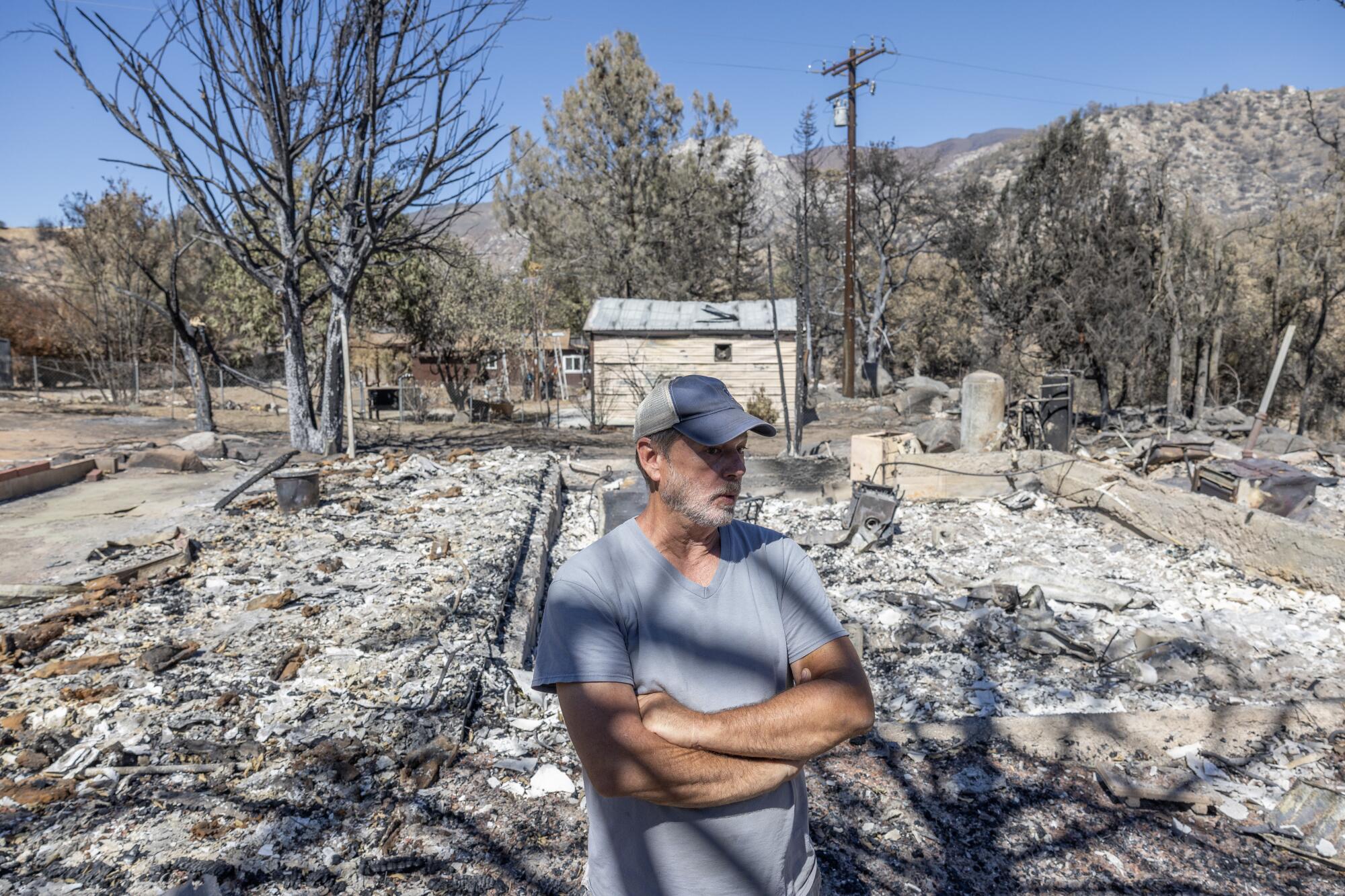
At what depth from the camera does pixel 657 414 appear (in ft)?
5.67

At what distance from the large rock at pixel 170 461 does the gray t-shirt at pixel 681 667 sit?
10.6 metres

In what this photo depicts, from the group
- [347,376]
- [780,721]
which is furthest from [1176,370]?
[780,721]

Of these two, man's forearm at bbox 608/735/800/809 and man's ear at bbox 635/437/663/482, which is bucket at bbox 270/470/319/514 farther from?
man's forearm at bbox 608/735/800/809

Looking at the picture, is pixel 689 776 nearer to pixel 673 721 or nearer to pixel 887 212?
pixel 673 721

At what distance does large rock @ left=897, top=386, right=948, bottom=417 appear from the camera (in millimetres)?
20688

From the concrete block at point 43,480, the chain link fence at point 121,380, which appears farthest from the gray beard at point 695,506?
the chain link fence at point 121,380

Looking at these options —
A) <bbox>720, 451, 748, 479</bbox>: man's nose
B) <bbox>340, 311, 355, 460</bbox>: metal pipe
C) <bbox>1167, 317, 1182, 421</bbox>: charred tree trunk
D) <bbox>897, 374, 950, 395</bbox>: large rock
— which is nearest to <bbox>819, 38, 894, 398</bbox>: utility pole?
<bbox>897, 374, 950, 395</bbox>: large rock

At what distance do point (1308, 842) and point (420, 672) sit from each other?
4151mm

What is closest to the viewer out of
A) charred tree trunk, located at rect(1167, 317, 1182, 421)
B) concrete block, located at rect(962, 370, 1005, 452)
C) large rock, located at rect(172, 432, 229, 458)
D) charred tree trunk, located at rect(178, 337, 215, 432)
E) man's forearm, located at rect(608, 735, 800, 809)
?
man's forearm, located at rect(608, 735, 800, 809)

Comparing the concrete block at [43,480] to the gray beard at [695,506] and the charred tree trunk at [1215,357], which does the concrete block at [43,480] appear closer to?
the gray beard at [695,506]

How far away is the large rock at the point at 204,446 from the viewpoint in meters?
11.5

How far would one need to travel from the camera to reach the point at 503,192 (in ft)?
125

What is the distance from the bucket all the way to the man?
22.8ft

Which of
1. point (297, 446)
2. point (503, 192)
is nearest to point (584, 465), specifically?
point (297, 446)
